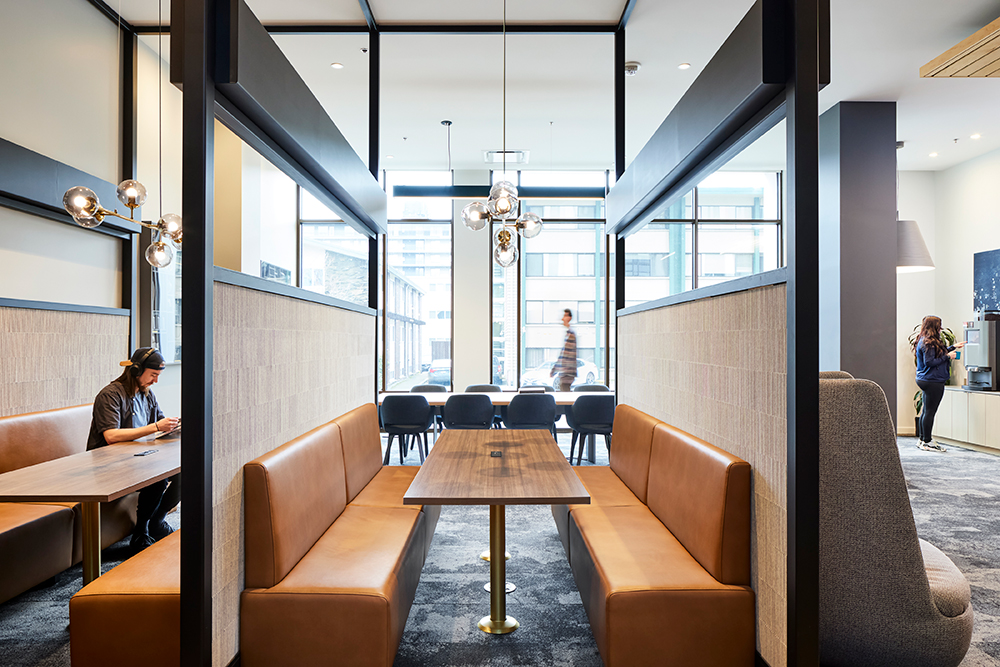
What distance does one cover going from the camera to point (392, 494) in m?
3.11

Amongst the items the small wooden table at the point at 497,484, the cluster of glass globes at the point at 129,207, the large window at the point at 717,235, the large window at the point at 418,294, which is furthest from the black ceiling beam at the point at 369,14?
the large window at the point at 717,235

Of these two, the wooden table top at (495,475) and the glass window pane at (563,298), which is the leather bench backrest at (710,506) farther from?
the glass window pane at (563,298)

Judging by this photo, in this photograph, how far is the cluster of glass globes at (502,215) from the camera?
3768 mm

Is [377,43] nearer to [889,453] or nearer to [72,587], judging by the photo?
[72,587]

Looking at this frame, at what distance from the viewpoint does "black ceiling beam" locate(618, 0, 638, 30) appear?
4.20 m

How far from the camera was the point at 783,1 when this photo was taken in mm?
1747

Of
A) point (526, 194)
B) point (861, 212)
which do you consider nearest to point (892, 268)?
point (861, 212)

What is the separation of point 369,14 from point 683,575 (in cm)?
447

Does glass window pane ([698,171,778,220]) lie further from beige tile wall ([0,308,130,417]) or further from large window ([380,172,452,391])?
beige tile wall ([0,308,130,417])

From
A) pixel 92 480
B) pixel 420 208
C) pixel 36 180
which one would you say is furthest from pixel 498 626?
pixel 420 208

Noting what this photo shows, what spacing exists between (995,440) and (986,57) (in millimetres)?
4532

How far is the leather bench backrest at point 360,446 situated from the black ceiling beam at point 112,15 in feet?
13.3

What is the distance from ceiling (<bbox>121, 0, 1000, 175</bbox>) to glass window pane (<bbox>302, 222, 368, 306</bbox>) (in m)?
1.51

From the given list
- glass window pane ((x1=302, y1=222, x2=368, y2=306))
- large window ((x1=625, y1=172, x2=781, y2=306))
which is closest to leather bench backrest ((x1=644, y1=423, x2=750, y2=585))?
large window ((x1=625, y1=172, x2=781, y2=306))
